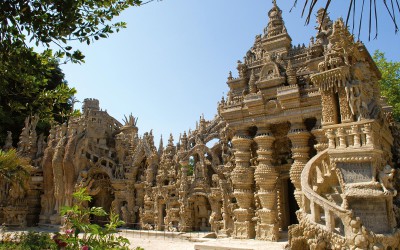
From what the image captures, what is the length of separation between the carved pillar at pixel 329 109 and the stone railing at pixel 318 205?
2.98 feet

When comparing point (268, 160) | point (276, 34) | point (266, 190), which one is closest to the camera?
point (266, 190)

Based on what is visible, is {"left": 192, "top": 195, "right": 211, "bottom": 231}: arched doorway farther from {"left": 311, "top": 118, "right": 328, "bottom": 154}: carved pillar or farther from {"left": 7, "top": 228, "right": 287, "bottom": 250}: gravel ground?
{"left": 311, "top": 118, "right": 328, "bottom": 154}: carved pillar

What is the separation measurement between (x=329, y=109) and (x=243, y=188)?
5482 millimetres

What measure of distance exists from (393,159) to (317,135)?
8.33ft

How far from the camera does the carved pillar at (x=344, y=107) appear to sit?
29.3 ft

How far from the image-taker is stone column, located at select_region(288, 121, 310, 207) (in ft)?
38.5

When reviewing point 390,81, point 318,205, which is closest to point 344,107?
point 318,205

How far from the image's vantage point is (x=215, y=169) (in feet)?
55.0

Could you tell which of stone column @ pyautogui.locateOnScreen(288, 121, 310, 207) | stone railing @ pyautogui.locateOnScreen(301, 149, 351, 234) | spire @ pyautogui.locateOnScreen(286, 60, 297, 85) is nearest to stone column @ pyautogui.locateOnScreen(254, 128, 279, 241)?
stone column @ pyautogui.locateOnScreen(288, 121, 310, 207)

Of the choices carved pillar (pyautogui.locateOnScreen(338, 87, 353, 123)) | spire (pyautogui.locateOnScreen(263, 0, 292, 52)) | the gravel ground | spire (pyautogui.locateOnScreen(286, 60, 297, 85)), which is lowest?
the gravel ground

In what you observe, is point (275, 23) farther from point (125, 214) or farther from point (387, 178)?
point (125, 214)

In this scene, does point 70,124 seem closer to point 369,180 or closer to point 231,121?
point 231,121

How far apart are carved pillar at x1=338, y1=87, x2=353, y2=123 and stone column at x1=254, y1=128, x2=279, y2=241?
13.6ft

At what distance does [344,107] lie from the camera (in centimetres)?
903
